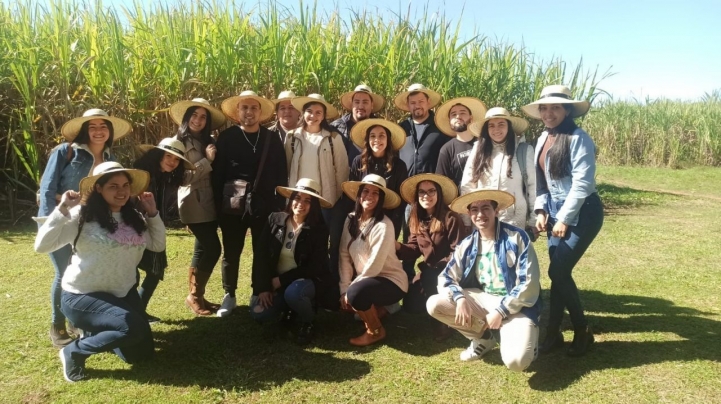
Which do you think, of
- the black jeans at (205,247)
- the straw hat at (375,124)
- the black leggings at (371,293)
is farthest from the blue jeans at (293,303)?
the straw hat at (375,124)

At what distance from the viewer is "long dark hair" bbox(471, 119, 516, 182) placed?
3.71 metres

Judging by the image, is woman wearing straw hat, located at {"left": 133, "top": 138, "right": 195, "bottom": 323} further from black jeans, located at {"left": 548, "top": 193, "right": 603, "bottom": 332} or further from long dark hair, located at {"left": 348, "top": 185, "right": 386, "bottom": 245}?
black jeans, located at {"left": 548, "top": 193, "right": 603, "bottom": 332}

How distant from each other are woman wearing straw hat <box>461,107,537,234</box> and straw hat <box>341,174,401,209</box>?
539 millimetres

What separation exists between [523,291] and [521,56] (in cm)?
617

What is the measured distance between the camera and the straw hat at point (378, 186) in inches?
143

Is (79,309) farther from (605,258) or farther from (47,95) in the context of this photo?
(605,258)

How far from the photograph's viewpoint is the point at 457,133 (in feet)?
14.2

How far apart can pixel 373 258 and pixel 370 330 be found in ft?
1.61

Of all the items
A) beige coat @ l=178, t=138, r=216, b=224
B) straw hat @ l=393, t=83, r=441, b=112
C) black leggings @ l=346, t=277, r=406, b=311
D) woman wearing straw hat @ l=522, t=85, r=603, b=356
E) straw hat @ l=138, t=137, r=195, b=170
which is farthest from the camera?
straw hat @ l=393, t=83, r=441, b=112

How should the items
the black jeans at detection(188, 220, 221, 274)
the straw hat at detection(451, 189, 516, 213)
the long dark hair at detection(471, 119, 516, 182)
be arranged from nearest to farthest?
1. the straw hat at detection(451, 189, 516, 213)
2. the long dark hair at detection(471, 119, 516, 182)
3. the black jeans at detection(188, 220, 221, 274)

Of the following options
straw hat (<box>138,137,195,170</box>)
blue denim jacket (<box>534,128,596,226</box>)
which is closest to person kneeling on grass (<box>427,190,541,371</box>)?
blue denim jacket (<box>534,128,596,226</box>)

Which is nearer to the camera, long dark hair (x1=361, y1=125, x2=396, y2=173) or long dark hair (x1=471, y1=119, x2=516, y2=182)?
long dark hair (x1=471, y1=119, x2=516, y2=182)

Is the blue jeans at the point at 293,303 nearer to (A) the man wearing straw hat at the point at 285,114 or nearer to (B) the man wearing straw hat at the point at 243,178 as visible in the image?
(B) the man wearing straw hat at the point at 243,178

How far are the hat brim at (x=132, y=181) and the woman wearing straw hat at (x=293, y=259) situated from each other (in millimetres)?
870
